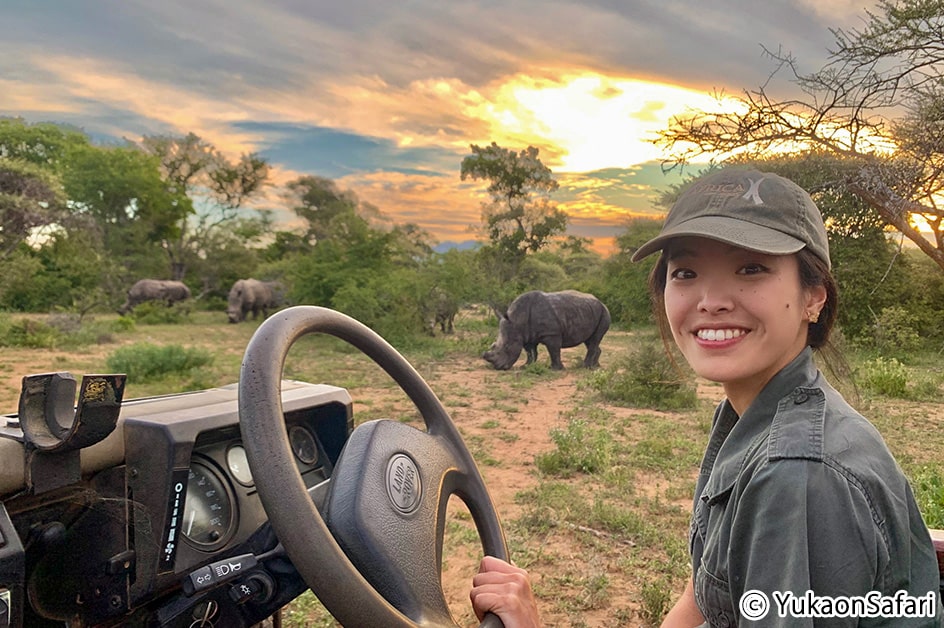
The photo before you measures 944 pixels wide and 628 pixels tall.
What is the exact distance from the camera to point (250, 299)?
22.3m

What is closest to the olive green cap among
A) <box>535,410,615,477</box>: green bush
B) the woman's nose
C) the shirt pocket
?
the woman's nose

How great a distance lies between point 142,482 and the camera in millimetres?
1230

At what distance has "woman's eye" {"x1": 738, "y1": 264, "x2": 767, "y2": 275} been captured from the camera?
1161 mm

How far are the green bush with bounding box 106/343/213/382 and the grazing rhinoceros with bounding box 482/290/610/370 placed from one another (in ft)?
16.9

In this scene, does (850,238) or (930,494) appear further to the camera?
(850,238)

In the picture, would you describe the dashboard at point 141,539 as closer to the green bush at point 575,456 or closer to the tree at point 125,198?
the green bush at point 575,456

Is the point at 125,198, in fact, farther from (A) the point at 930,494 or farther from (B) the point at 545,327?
(A) the point at 930,494

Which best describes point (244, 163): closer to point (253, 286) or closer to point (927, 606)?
point (253, 286)

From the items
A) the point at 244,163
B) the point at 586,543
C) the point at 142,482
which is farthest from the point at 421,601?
the point at 244,163

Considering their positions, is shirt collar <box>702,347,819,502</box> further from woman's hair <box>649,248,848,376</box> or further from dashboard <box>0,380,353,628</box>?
dashboard <box>0,380,353,628</box>

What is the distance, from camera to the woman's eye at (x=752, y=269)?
1161mm

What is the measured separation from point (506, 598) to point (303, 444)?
29.6 inches

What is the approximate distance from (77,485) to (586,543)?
3.33m

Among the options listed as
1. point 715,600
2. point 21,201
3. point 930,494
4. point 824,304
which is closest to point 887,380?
point 930,494
